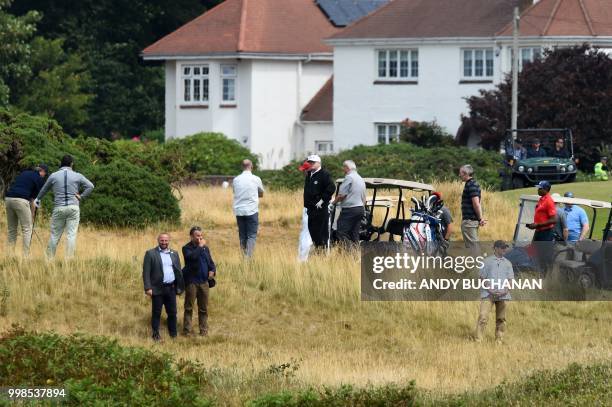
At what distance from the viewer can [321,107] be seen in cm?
5872

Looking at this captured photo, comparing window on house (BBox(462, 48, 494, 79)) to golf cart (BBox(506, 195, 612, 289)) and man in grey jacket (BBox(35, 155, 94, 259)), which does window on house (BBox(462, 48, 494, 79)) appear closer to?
golf cart (BBox(506, 195, 612, 289))

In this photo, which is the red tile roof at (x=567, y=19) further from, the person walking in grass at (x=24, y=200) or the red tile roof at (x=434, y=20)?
the person walking in grass at (x=24, y=200)

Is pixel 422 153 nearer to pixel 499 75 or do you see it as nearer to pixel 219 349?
pixel 499 75

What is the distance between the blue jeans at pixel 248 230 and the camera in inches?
973

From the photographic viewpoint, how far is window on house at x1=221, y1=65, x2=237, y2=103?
58375 millimetres

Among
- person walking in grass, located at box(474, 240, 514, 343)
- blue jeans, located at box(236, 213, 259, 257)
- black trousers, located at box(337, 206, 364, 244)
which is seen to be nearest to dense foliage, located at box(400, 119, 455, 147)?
blue jeans, located at box(236, 213, 259, 257)

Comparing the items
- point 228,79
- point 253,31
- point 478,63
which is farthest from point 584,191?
point 253,31

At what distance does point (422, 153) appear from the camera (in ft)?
153

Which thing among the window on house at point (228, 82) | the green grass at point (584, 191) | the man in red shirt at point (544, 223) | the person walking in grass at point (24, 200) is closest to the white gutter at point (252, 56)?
the window on house at point (228, 82)

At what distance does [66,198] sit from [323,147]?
115 ft

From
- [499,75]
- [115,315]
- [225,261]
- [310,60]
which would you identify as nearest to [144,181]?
[225,261]

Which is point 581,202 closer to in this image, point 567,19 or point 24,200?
point 24,200

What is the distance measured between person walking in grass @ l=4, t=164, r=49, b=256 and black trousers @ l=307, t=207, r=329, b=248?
4163 millimetres

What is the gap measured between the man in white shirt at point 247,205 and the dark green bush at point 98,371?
5667mm
